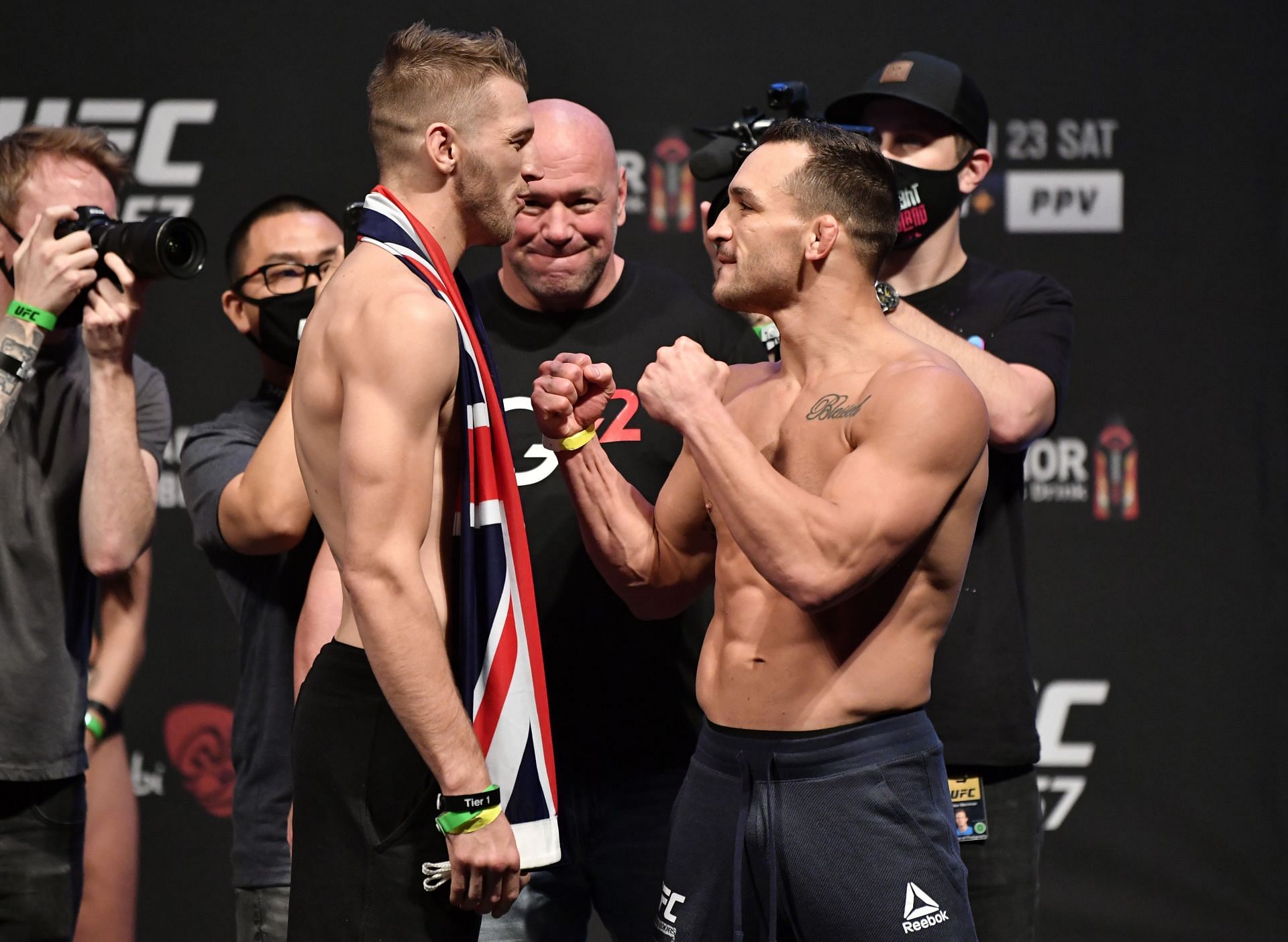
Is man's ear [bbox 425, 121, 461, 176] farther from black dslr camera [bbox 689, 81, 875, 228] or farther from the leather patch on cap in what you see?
the leather patch on cap

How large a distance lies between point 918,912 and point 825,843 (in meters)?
0.15

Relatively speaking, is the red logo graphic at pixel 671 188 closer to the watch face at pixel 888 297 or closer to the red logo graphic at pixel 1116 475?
the red logo graphic at pixel 1116 475

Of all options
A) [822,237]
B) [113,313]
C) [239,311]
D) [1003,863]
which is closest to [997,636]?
[1003,863]

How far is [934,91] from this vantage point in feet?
8.05

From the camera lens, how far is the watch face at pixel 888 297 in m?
2.29

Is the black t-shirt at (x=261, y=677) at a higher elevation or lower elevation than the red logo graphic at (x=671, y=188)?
lower

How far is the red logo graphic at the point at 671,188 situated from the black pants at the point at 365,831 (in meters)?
2.09

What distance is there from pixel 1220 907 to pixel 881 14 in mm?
2555

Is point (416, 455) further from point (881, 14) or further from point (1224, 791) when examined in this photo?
point (1224, 791)

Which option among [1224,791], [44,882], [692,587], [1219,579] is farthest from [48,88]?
[1224,791]

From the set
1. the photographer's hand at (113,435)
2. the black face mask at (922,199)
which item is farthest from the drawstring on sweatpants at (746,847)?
the photographer's hand at (113,435)

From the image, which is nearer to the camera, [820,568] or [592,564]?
[820,568]

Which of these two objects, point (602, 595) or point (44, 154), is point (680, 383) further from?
point (44, 154)

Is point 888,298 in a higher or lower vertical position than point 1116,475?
higher
